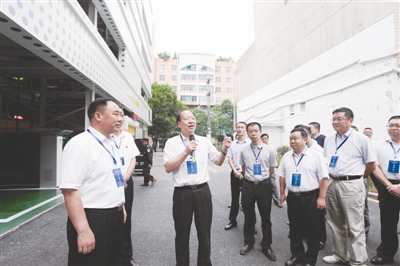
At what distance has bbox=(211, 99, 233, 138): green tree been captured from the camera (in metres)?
39.5

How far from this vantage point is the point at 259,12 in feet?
71.7

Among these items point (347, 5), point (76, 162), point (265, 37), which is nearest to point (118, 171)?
point (76, 162)

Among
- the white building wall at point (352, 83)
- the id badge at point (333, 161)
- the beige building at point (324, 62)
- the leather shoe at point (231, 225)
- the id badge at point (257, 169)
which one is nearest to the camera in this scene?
the id badge at point (333, 161)

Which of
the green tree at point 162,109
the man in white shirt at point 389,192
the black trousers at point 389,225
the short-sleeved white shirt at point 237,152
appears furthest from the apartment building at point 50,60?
the green tree at point 162,109

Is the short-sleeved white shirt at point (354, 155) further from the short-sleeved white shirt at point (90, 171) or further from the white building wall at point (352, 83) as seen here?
the white building wall at point (352, 83)

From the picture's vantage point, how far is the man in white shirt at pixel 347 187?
113 inches

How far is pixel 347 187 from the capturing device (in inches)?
115

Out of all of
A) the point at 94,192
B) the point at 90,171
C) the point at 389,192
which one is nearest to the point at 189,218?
the point at 94,192

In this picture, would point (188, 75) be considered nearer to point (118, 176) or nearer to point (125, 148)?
point (125, 148)

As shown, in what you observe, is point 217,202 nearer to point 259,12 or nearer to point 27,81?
point 27,81

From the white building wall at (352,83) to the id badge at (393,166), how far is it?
267 inches

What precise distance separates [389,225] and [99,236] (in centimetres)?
349

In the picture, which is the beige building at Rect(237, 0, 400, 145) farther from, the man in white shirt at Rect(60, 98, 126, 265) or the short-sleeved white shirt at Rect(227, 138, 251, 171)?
the man in white shirt at Rect(60, 98, 126, 265)

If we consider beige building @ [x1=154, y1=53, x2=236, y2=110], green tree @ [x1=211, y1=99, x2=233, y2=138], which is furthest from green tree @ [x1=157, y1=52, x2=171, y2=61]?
green tree @ [x1=211, y1=99, x2=233, y2=138]
